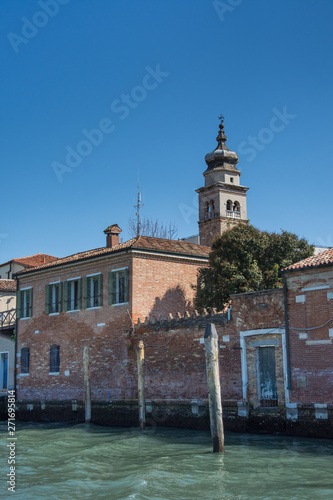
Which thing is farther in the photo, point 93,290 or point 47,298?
point 47,298

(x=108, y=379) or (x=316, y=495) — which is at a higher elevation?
(x=108, y=379)

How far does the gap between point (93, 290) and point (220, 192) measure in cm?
2748

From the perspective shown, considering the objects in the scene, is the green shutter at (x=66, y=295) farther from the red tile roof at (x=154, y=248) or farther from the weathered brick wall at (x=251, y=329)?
the weathered brick wall at (x=251, y=329)

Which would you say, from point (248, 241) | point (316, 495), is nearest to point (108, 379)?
point (248, 241)

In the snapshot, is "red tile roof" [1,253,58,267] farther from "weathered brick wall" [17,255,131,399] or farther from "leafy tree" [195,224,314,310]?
"leafy tree" [195,224,314,310]

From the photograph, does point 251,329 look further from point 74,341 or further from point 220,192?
point 220,192

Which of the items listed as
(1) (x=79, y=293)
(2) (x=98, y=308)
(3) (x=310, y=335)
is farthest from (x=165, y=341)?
(3) (x=310, y=335)

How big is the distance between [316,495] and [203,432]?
27.5 feet

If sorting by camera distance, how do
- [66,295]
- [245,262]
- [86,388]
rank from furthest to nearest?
[66,295], [245,262], [86,388]

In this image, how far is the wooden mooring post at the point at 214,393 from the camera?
14945 millimetres

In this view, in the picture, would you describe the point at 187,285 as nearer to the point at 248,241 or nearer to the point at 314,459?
the point at 248,241

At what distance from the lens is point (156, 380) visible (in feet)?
71.1

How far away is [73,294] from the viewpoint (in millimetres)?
26562

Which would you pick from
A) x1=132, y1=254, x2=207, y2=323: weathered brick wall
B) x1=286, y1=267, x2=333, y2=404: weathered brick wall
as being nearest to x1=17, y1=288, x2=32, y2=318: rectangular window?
x1=132, y1=254, x2=207, y2=323: weathered brick wall
